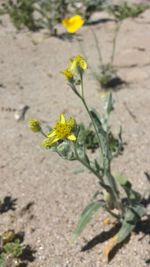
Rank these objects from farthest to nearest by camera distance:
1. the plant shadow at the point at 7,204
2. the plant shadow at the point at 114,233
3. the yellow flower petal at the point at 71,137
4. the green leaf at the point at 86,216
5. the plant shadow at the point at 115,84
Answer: the plant shadow at the point at 115,84 < the plant shadow at the point at 7,204 < the plant shadow at the point at 114,233 < the green leaf at the point at 86,216 < the yellow flower petal at the point at 71,137

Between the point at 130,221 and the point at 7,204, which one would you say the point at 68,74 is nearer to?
the point at 130,221

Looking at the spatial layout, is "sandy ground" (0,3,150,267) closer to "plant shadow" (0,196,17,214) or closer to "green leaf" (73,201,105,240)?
"plant shadow" (0,196,17,214)

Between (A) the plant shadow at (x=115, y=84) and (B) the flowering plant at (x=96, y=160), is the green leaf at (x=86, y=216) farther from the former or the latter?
(A) the plant shadow at (x=115, y=84)

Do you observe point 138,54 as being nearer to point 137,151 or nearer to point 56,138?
point 137,151

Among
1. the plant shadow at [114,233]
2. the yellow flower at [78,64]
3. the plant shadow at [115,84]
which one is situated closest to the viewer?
the yellow flower at [78,64]

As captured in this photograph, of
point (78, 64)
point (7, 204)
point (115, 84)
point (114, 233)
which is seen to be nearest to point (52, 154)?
point (7, 204)

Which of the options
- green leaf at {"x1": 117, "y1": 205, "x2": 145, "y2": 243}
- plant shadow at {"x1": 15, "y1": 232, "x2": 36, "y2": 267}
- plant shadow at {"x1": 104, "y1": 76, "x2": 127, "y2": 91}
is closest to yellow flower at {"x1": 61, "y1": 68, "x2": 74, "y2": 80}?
green leaf at {"x1": 117, "y1": 205, "x2": 145, "y2": 243}

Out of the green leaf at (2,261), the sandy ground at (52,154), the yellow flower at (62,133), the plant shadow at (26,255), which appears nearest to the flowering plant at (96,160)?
the yellow flower at (62,133)
